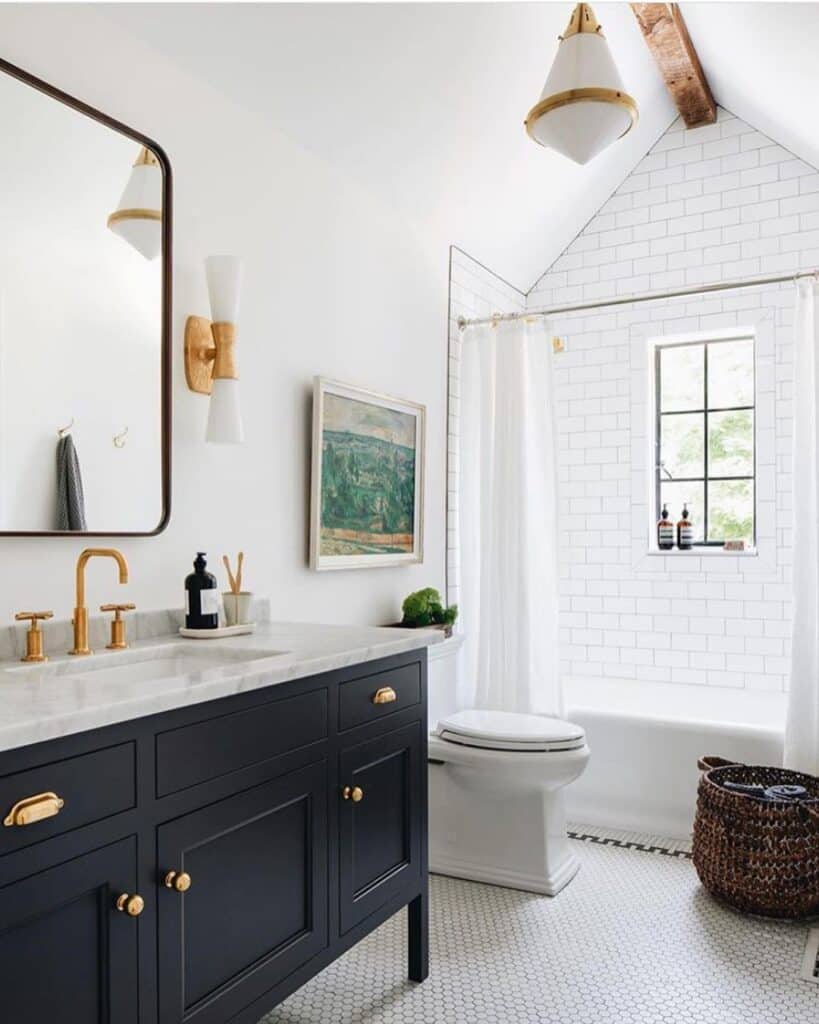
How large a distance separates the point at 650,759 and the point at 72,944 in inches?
102

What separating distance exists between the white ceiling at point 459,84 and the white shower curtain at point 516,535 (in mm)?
672

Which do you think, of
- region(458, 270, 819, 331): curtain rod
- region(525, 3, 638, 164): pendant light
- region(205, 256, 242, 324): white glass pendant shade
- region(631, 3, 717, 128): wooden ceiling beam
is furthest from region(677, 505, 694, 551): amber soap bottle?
region(205, 256, 242, 324): white glass pendant shade

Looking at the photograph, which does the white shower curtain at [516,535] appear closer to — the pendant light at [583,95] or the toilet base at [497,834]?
the toilet base at [497,834]

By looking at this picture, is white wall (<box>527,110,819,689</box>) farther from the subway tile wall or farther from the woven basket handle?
the woven basket handle

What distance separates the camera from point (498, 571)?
11.9ft

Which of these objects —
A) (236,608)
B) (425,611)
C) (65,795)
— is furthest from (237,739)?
(425,611)

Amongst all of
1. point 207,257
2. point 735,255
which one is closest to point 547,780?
point 207,257

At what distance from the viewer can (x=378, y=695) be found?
83.7 inches

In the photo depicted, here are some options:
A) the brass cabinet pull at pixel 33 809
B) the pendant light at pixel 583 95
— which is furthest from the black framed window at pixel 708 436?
the brass cabinet pull at pixel 33 809

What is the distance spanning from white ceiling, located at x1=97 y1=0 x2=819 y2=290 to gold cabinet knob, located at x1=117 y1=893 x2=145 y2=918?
198 cm

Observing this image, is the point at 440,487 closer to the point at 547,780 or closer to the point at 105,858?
the point at 547,780

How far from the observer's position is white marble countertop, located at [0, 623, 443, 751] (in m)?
1.30

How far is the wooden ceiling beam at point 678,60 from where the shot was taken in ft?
11.1

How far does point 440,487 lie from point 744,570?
5.14ft
